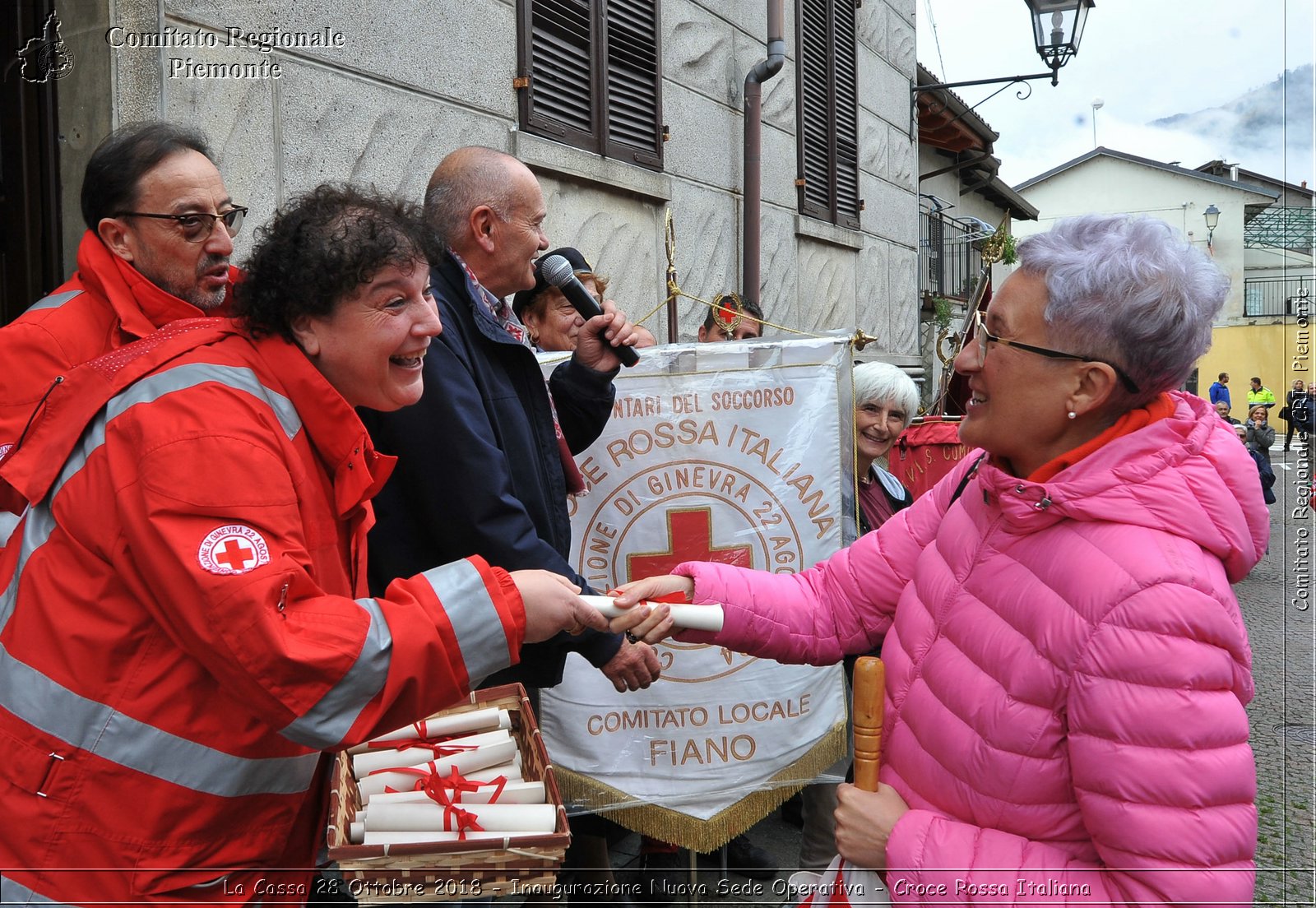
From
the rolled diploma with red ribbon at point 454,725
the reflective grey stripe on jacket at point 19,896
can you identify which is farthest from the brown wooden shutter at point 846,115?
the reflective grey stripe on jacket at point 19,896

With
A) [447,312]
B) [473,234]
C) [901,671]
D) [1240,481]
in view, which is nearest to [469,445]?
[447,312]

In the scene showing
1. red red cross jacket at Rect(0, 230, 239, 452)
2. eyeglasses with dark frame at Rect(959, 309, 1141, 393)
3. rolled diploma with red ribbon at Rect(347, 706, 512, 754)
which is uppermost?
red red cross jacket at Rect(0, 230, 239, 452)

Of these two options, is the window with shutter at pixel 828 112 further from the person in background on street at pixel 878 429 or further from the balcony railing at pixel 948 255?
the balcony railing at pixel 948 255

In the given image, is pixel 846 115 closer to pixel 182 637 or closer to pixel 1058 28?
pixel 1058 28

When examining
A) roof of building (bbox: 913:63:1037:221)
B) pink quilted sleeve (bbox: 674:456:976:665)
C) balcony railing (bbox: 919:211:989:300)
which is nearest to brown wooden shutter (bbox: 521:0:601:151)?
pink quilted sleeve (bbox: 674:456:976:665)

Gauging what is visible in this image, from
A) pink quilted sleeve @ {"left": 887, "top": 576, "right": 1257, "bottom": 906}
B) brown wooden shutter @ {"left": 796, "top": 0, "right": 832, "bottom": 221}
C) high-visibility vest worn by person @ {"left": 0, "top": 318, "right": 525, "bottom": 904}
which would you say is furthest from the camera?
brown wooden shutter @ {"left": 796, "top": 0, "right": 832, "bottom": 221}

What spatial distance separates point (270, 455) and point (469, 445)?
3.19 feet

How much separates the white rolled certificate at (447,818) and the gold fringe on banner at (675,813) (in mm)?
1595

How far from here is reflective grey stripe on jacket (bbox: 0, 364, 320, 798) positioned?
5.29 feet

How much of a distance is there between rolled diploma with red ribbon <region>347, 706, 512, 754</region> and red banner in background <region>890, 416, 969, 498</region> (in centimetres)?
314

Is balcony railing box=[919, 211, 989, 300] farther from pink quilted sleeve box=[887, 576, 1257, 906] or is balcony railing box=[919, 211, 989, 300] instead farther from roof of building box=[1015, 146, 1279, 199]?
roof of building box=[1015, 146, 1279, 199]

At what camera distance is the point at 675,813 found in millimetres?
3467

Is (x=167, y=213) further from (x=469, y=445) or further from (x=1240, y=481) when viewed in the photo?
(x=1240, y=481)

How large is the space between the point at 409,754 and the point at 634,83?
561cm
